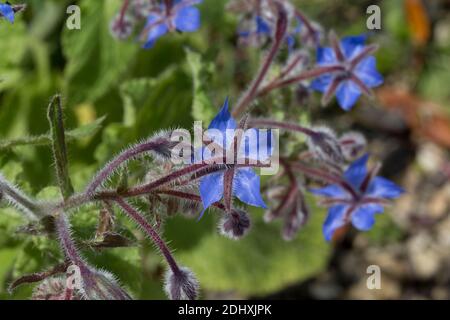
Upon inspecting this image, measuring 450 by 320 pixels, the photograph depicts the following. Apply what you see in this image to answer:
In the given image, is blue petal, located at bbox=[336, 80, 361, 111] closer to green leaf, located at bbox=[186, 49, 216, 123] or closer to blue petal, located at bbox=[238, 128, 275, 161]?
green leaf, located at bbox=[186, 49, 216, 123]

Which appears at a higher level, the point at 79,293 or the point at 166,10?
the point at 166,10

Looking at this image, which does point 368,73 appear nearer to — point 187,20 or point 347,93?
point 347,93

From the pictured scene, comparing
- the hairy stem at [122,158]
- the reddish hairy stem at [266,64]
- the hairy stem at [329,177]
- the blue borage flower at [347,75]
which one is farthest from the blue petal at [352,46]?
the hairy stem at [122,158]

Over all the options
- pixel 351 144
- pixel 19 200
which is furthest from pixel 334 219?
pixel 19 200

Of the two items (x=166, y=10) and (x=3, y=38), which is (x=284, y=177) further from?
(x=3, y=38)

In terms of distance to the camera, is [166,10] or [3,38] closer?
Result: [166,10]

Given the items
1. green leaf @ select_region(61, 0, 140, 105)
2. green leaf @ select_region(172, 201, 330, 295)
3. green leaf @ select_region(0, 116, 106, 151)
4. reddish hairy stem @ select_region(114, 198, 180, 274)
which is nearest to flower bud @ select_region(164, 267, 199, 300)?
reddish hairy stem @ select_region(114, 198, 180, 274)

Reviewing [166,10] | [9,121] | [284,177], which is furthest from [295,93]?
[9,121]

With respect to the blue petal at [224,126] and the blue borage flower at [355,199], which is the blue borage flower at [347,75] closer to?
the blue borage flower at [355,199]
